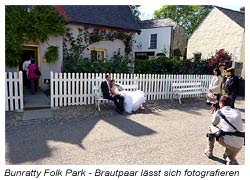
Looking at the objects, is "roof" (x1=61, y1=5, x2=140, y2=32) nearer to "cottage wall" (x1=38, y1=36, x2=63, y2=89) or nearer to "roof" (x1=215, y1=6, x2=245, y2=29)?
"cottage wall" (x1=38, y1=36, x2=63, y2=89)

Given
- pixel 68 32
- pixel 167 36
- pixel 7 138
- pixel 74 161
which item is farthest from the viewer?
pixel 167 36

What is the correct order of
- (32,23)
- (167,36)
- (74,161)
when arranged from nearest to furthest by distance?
(74,161) < (32,23) < (167,36)

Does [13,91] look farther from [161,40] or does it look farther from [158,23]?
[158,23]

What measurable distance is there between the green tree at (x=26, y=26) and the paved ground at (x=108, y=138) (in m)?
3.64

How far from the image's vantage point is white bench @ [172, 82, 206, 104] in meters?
9.83

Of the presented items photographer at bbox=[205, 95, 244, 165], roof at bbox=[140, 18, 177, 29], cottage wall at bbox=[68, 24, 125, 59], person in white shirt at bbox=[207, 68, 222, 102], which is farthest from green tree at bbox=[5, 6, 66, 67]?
roof at bbox=[140, 18, 177, 29]

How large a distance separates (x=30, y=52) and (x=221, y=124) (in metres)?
9.68

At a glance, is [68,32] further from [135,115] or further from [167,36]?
[167,36]

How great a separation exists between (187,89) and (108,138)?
591 cm

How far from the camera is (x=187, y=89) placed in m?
10.1

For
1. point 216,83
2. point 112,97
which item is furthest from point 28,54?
point 216,83

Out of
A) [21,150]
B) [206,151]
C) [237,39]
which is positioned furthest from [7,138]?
[237,39]

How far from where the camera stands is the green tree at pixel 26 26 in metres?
9.49

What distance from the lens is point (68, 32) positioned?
39.6ft
